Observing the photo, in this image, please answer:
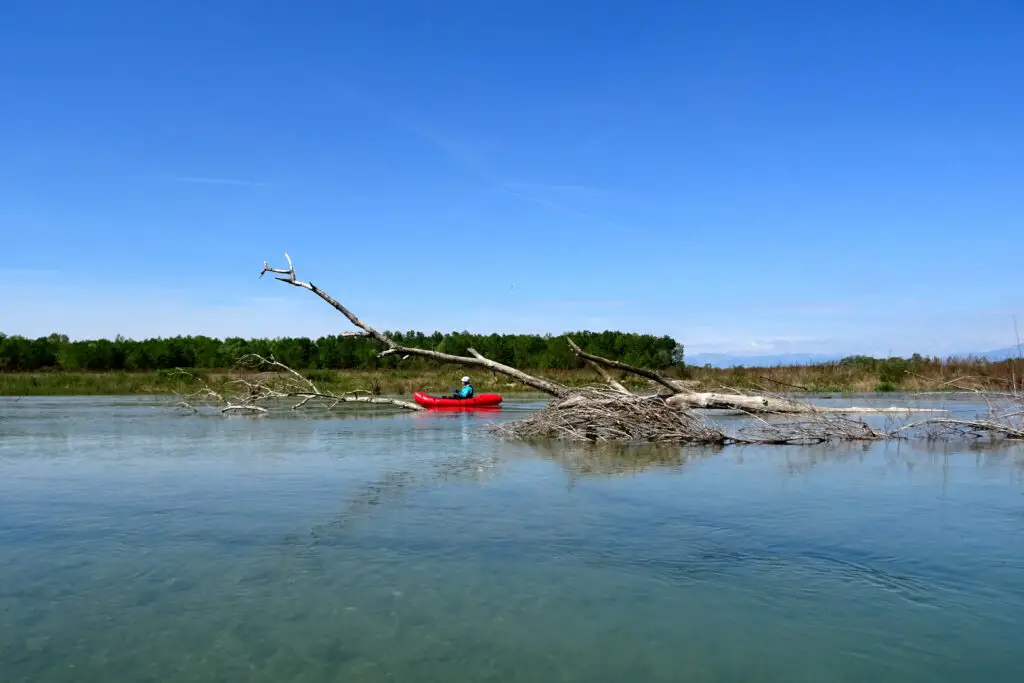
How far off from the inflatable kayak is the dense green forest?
21177mm

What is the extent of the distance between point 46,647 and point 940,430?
45.6 feet

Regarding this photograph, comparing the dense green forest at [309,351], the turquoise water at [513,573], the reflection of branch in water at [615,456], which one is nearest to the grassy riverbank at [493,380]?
the dense green forest at [309,351]

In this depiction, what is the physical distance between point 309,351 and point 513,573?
155ft

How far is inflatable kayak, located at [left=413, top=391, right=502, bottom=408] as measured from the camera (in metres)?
22.4

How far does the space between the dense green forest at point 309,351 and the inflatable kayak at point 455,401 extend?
21.2m

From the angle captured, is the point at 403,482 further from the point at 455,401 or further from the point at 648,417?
the point at 455,401

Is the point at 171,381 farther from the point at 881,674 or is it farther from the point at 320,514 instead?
the point at 881,674

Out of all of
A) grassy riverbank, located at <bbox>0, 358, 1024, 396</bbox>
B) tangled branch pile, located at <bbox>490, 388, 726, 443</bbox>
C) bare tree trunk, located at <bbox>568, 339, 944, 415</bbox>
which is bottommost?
tangled branch pile, located at <bbox>490, 388, 726, 443</bbox>

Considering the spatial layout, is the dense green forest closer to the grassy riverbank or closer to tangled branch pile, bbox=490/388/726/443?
the grassy riverbank

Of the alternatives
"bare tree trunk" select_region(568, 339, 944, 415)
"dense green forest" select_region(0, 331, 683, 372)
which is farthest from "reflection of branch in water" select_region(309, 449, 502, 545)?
"dense green forest" select_region(0, 331, 683, 372)

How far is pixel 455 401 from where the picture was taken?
2255 cm

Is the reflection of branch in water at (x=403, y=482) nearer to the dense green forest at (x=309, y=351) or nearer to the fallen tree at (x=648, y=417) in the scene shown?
the fallen tree at (x=648, y=417)

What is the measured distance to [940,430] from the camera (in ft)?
46.6

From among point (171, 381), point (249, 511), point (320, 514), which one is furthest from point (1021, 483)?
point (171, 381)
